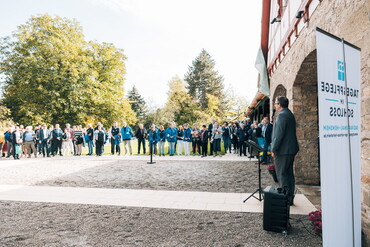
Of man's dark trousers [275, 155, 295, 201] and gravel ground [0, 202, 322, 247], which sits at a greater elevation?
man's dark trousers [275, 155, 295, 201]

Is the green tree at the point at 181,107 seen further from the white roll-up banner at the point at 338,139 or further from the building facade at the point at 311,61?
the white roll-up banner at the point at 338,139

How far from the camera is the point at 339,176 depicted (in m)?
2.39

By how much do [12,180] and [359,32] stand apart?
9.18 m

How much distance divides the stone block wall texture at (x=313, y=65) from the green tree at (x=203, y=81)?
4287 centimetres

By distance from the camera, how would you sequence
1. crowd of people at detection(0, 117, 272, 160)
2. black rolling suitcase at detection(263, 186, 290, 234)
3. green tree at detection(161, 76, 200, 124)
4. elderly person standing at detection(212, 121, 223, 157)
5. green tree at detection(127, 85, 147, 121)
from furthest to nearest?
green tree at detection(127, 85, 147, 121)
green tree at detection(161, 76, 200, 124)
crowd of people at detection(0, 117, 272, 160)
elderly person standing at detection(212, 121, 223, 157)
black rolling suitcase at detection(263, 186, 290, 234)

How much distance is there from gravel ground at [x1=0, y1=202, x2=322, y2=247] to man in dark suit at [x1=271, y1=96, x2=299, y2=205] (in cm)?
69

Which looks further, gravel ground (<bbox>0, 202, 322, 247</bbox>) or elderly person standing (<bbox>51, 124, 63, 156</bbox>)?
elderly person standing (<bbox>51, 124, 63, 156</bbox>)

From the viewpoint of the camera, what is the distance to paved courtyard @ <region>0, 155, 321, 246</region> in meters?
3.45

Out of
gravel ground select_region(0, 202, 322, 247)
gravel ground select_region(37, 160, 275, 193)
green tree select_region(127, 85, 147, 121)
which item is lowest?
gravel ground select_region(0, 202, 322, 247)

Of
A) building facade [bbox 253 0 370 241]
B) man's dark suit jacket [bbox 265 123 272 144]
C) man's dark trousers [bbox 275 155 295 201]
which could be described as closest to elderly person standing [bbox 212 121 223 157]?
man's dark suit jacket [bbox 265 123 272 144]

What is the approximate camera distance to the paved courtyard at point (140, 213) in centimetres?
345

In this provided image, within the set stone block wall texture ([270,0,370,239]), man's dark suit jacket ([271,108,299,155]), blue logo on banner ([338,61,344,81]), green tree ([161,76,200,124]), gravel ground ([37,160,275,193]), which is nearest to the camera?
blue logo on banner ([338,61,344,81])

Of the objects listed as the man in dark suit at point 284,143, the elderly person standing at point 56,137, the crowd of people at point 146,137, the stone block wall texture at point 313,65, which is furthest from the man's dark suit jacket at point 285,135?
the elderly person standing at point 56,137

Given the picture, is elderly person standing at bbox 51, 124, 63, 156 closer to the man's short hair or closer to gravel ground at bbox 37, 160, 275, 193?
gravel ground at bbox 37, 160, 275, 193
